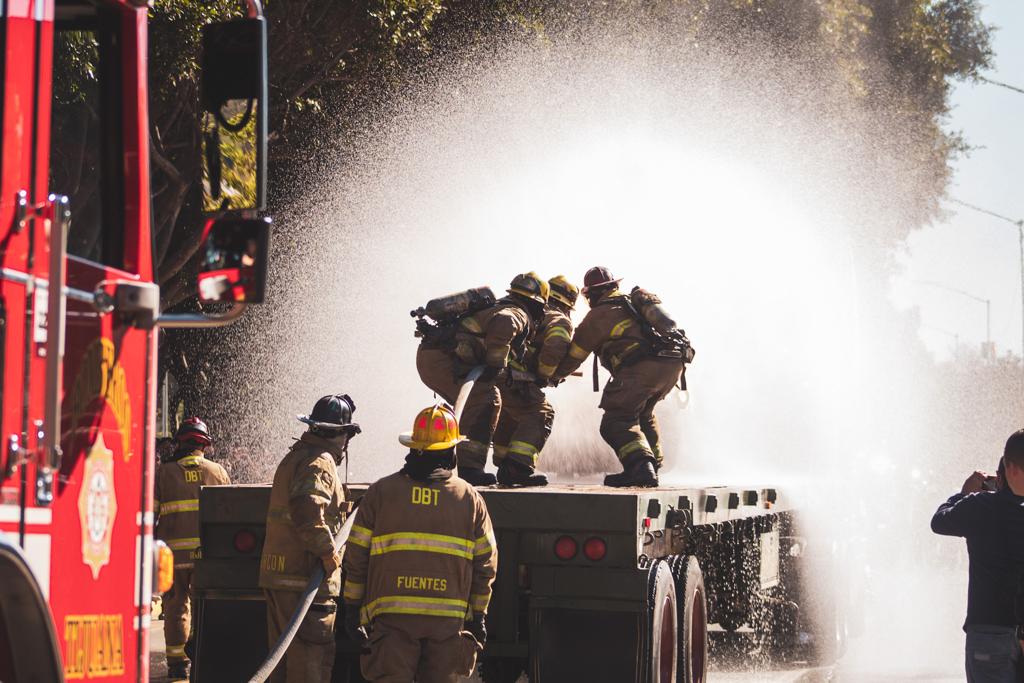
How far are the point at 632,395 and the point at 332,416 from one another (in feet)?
9.50

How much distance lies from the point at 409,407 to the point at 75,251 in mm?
11709

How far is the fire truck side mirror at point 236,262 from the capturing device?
12.3ft

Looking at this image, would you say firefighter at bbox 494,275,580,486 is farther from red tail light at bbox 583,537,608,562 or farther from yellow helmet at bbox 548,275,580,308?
red tail light at bbox 583,537,608,562

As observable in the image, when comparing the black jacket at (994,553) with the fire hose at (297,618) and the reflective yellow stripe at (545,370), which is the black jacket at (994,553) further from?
the reflective yellow stripe at (545,370)

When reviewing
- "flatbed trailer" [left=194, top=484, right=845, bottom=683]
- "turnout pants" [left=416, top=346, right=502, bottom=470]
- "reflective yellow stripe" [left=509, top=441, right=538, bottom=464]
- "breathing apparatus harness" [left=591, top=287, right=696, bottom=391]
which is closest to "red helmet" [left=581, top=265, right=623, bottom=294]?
"breathing apparatus harness" [left=591, top=287, right=696, bottom=391]

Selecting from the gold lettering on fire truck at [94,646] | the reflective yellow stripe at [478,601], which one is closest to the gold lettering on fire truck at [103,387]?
the gold lettering on fire truck at [94,646]

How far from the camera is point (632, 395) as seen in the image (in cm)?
1015

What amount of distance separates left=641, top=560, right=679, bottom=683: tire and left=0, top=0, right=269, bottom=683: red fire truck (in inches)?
143

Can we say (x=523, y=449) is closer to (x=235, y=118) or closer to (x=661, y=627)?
(x=661, y=627)

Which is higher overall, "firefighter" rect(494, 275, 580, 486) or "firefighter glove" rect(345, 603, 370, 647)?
"firefighter" rect(494, 275, 580, 486)

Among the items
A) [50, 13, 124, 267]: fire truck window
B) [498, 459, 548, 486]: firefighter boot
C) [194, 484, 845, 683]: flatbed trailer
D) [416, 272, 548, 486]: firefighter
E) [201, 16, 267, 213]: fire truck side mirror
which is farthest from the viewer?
[498, 459, 548, 486]: firefighter boot

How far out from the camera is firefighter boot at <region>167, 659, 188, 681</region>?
1073cm

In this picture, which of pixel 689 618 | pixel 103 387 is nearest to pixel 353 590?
pixel 689 618

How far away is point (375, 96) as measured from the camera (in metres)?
17.3
